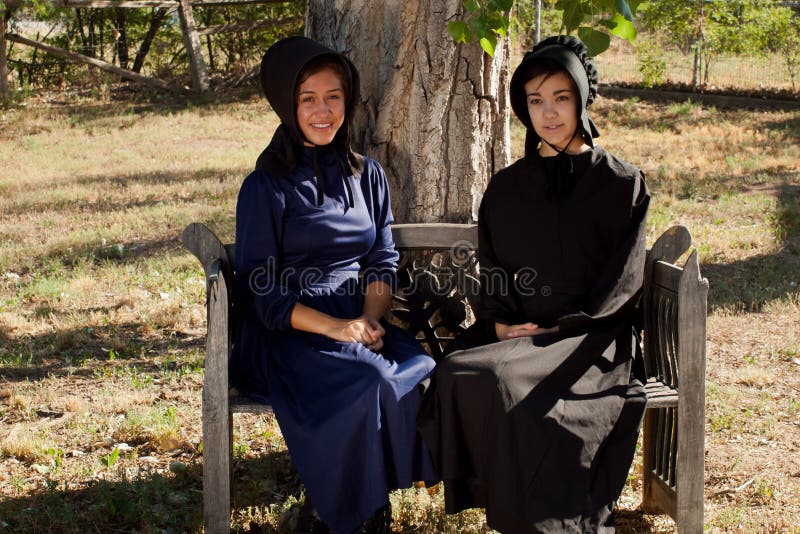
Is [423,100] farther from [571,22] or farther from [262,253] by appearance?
[262,253]

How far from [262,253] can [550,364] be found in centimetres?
113

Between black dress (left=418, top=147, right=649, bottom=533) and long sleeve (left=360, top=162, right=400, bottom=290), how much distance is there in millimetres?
368

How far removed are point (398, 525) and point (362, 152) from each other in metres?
1.68

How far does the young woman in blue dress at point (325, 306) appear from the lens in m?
2.97

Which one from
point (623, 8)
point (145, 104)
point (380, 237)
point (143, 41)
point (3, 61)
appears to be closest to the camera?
point (623, 8)

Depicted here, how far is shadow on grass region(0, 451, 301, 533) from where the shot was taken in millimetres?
3377

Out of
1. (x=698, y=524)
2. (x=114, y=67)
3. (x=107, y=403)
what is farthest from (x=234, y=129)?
(x=698, y=524)

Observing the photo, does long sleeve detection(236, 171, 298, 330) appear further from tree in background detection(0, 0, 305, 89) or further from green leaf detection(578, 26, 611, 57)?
tree in background detection(0, 0, 305, 89)

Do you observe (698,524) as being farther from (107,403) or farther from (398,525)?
(107,403)

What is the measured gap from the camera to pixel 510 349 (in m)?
3.05

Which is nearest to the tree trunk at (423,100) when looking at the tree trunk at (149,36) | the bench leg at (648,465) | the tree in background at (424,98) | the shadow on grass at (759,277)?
the tree in background at (424,98)

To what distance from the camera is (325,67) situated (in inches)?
131

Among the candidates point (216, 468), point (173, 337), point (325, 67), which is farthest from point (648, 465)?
point (173, 337)

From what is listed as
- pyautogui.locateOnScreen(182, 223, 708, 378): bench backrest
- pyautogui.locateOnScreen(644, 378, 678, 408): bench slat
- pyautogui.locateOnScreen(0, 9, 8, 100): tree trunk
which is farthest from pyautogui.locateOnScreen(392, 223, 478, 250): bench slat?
pyautogui.locateOnScreen(0, 9, 8, 100): tree trunk
